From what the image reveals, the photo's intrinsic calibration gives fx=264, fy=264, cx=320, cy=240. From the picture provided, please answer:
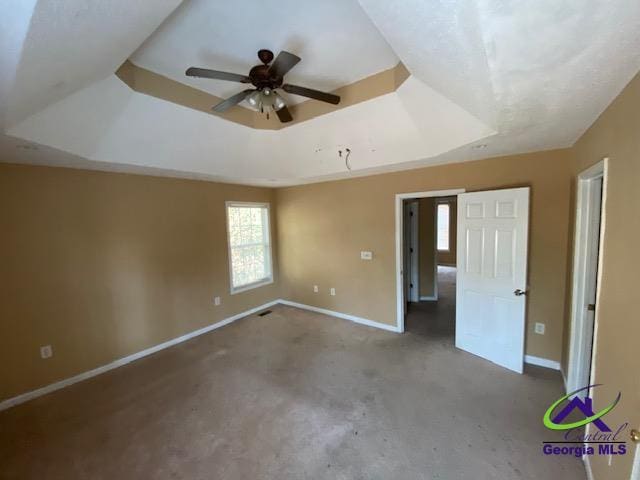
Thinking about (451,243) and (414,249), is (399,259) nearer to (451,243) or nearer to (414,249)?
(414,249)

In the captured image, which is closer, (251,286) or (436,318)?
(436,318)

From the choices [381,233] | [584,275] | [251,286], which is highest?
[381,233]

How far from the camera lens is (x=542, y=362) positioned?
9.50 ft

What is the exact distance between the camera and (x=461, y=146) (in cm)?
250

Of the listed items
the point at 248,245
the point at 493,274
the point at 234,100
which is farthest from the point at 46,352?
the point at 493,274

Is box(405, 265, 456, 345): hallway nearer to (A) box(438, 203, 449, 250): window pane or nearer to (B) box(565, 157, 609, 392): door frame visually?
(B) box(565, 157, 609, 392): door frame

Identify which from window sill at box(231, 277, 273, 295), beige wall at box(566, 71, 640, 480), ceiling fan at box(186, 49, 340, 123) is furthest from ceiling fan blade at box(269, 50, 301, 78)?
window sill at box(231, 277, 273, 295)

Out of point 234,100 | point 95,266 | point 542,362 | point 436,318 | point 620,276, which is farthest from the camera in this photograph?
point 436,318

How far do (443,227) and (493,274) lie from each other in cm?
609

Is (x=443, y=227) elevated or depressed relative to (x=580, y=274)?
elevated

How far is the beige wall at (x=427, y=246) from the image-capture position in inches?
207

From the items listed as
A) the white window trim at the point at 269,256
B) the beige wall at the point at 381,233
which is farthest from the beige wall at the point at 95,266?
the beige wall at the point at 381,233

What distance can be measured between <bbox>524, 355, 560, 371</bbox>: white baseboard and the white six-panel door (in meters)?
0.30

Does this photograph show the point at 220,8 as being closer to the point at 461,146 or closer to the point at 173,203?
the point at 461,146
